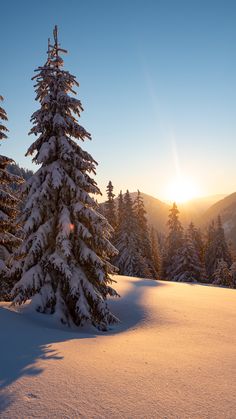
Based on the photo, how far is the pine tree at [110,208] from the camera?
49344mm

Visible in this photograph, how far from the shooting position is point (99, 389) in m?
5.06

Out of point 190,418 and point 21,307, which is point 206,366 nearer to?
point 190,418

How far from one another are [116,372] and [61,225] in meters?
7.10

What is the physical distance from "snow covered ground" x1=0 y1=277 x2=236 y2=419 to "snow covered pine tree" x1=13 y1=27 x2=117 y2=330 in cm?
121

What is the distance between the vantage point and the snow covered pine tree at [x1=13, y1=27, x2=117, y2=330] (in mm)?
11891

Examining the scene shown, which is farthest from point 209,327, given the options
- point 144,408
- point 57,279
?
point 144,408

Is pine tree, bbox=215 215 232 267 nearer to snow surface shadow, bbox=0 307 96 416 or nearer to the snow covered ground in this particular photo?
the snow covered ground

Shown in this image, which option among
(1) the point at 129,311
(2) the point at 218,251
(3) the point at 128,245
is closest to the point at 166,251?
(2) the point at 218,251

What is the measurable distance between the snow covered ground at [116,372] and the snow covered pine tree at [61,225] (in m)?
1.21

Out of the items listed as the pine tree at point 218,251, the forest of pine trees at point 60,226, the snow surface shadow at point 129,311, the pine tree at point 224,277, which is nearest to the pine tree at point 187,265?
the pine tree at point 224,277

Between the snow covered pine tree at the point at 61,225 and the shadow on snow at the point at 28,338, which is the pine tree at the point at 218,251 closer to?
the shadow on snow at the point at 28,338

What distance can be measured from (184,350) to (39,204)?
7.54 m

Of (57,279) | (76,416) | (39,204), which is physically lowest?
(76,416)

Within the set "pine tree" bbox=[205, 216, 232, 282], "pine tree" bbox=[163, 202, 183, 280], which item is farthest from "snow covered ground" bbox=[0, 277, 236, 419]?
"pine tree" bbox=[205, 216, 232, 282]
